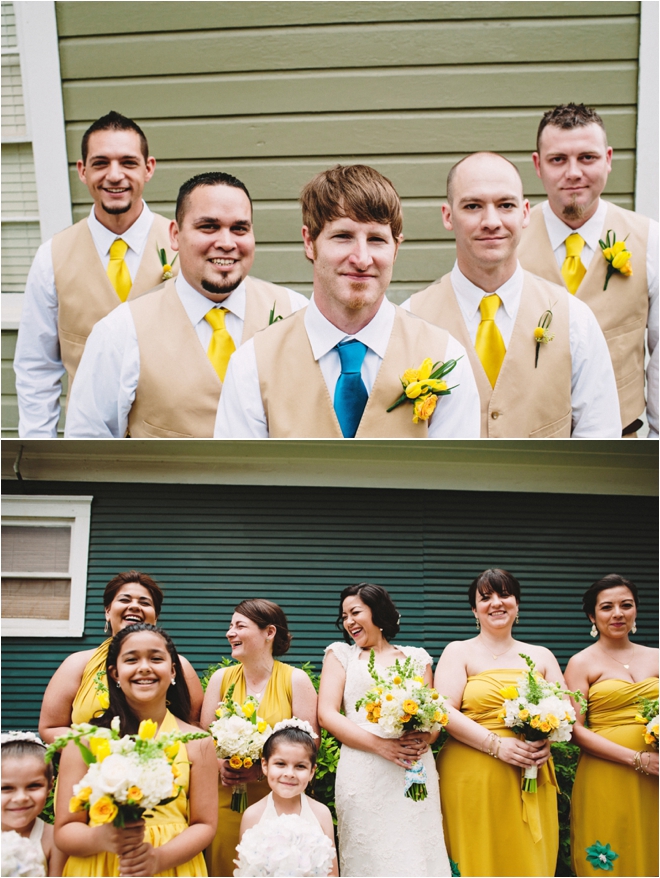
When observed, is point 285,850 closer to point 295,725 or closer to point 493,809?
point 295,725

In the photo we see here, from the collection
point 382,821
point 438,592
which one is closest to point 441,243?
point 438,592

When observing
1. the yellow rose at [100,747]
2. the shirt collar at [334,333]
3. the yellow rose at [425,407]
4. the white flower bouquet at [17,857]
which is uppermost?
the shirt collar at [334,333]

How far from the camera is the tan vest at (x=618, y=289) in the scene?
144 inches

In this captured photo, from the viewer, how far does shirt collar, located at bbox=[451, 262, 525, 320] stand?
339 cm

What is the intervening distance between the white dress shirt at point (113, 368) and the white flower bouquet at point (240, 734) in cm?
120

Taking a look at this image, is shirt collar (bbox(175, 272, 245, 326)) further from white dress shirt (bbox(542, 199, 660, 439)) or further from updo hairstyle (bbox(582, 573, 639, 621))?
updo hairstyle (bbox(582, 573, 639, 621))

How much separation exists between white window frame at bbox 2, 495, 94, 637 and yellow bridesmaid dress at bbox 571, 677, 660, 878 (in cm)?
222

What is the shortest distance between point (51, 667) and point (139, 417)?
3.96 ft

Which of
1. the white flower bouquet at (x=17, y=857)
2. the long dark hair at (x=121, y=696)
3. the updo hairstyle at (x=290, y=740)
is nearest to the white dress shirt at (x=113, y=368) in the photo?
the long dark hair at (x=121, y=696)

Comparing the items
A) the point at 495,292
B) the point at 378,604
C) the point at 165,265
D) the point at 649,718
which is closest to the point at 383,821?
the point at 378,604

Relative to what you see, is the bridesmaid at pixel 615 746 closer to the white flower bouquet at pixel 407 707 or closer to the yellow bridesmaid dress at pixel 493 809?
the yellow bridesmaid dress at pixel 493 809

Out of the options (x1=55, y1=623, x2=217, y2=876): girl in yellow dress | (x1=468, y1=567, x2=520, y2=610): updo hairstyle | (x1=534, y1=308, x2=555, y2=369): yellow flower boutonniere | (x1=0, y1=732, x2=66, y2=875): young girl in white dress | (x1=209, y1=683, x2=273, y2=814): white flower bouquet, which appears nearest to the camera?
(x1=55, y1=623, x2=217, y2=876): girl in yellow dress

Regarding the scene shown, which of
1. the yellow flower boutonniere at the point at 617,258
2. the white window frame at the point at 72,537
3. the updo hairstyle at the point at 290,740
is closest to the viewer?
the updo hairstyle at the point at 290,740

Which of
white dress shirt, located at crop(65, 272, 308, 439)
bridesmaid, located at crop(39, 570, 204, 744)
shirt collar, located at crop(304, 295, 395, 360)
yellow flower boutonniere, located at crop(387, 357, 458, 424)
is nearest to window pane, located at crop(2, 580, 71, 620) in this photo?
bridesmaid, located at crop(39, 570, 204, 744)
